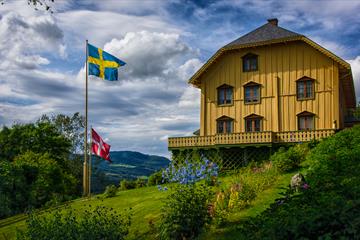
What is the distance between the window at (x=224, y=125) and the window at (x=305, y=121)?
5.78 m

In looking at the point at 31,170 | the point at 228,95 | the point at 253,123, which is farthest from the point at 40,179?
the point at 253,123

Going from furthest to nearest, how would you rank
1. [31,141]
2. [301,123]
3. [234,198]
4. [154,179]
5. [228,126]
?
[31,141], [228,126], [301,123], [154,179], [234,198]

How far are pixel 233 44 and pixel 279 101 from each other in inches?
249

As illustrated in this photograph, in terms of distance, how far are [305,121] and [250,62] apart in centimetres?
688

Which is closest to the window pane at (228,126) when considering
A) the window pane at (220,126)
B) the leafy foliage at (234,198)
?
the window pane at (220,126)

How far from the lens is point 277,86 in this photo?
1401 inches

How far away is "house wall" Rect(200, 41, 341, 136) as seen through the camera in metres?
34.0

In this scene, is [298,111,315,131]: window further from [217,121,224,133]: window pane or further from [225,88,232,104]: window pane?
[217,121,224,133]: window pane

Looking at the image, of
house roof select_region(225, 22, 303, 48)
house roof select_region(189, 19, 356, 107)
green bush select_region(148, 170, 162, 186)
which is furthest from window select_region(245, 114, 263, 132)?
green bush select_region(148, 170, 162, 186)

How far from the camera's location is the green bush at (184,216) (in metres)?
11.8

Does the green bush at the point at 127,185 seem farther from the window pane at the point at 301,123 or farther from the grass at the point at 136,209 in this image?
the window pane at the point at 301,123

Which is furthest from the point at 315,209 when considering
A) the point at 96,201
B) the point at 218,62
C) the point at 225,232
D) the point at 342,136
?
the point at 218,62

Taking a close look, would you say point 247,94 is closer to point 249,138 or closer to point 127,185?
point 249,138

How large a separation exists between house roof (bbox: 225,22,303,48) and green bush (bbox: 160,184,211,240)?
84.6 ft
